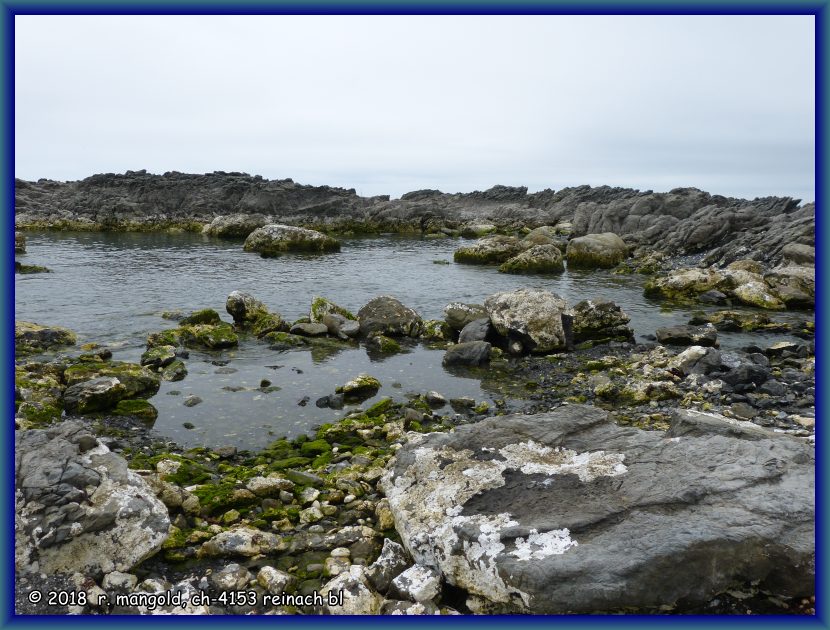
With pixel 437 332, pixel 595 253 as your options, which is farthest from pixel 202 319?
pixel 595 253

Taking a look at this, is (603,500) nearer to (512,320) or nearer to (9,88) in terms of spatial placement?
(9,88)

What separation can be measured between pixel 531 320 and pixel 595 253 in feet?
88.8

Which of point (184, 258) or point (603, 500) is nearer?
point (603, 500)

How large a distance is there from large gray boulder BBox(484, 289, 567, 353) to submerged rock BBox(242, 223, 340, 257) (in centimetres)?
3603

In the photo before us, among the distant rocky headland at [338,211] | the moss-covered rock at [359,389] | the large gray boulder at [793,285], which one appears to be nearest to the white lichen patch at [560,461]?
the moss-covered rock at [359,389]

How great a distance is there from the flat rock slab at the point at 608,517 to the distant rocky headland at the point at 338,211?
4188cm

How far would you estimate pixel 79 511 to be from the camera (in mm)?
6434

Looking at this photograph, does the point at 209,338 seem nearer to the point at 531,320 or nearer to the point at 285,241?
the point at 531,320

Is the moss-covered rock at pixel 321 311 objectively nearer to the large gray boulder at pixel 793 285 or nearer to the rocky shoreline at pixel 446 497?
the rocky shoreline at pixel 446 497

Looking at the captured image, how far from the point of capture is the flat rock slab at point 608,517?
5.29 m

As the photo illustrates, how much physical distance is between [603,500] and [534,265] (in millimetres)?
35804

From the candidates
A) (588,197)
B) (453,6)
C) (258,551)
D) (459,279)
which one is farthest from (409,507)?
(588,197)

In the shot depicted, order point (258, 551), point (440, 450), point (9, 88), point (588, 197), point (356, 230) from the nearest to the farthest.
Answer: point (9, 88) → point (258, 551) → point (440, 450) → point (356, 230) → point (588, 197)

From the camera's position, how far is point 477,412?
13.4 m
